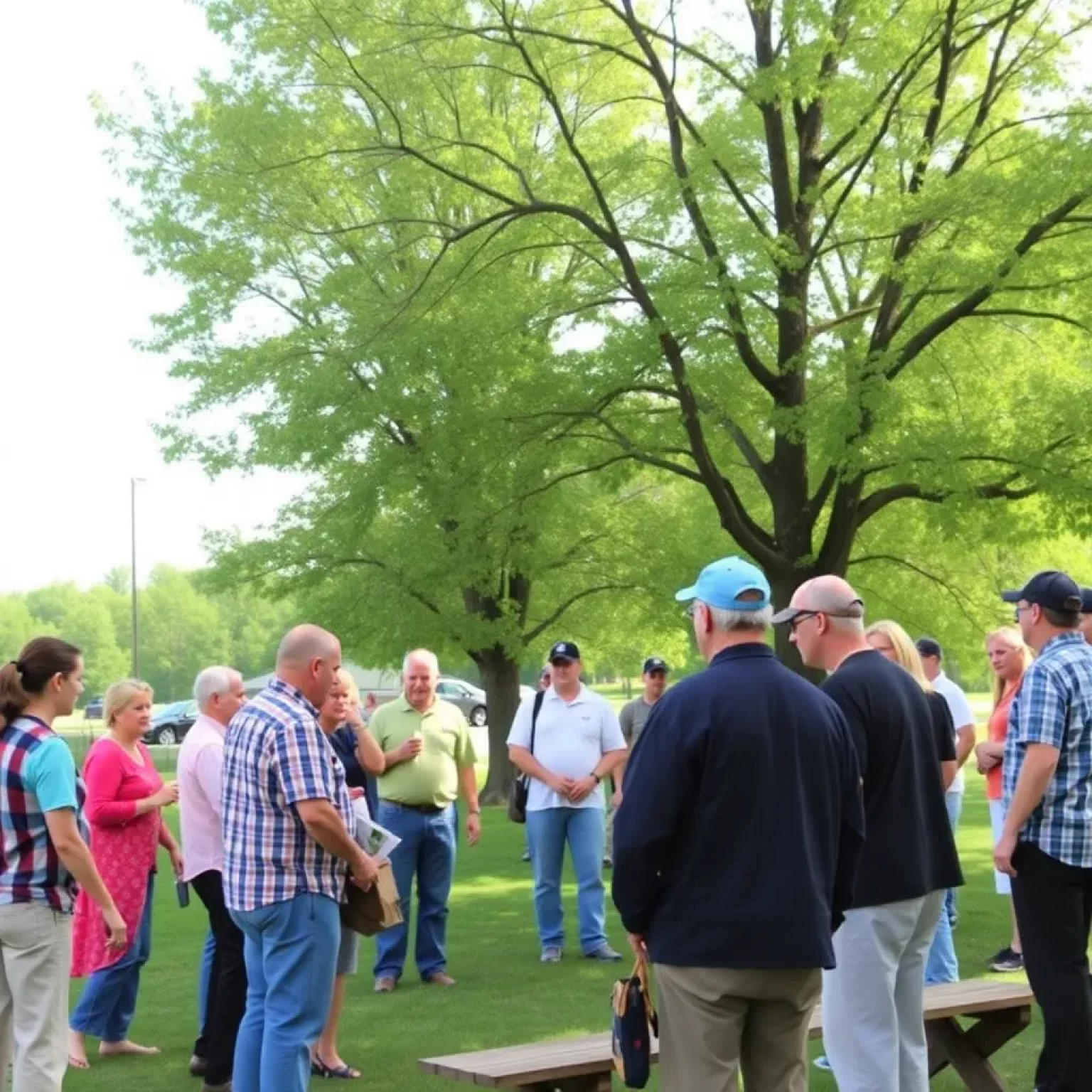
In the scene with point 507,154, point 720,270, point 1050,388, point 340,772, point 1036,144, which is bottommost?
point 340,772

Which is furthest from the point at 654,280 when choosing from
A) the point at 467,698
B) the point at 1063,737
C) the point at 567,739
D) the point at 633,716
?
the point at 467,698

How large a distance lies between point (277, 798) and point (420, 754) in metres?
4.52

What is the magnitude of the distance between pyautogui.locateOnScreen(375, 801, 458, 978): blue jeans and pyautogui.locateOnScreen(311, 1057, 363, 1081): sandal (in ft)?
7.28

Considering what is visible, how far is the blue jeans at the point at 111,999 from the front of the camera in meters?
8.55

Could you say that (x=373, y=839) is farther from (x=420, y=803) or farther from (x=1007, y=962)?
(x=1007, y=962)

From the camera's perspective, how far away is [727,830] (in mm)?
4488

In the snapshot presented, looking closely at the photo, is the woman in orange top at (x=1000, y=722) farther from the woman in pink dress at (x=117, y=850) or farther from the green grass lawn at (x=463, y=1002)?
the woman in pink dress at (x=117, y=850)

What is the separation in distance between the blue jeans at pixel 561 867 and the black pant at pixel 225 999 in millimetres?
3754

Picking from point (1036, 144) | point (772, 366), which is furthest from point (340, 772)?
point (772, 366)

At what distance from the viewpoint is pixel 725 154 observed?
1750 cm

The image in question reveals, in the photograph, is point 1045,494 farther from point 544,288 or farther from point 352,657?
point 352,657

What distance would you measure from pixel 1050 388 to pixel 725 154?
4610 mm

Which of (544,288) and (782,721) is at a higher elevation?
Answer: (544,288)

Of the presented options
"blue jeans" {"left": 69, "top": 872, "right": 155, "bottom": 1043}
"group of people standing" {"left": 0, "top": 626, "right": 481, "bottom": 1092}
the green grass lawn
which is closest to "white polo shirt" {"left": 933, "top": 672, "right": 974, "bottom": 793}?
the green grass lawn
